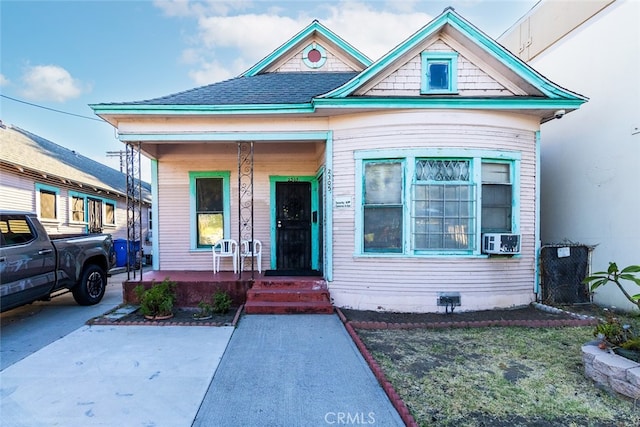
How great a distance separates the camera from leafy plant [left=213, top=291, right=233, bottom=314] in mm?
5785

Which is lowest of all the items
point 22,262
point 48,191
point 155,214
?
point 22,262

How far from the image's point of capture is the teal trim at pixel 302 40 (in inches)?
343

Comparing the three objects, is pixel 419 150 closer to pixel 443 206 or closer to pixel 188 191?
pixel 443 206

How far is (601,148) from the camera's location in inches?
261

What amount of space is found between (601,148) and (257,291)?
727 centimetres

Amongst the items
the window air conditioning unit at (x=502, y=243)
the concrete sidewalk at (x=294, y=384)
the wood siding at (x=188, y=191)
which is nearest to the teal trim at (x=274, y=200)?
the wood siding at (x=188, y=191)

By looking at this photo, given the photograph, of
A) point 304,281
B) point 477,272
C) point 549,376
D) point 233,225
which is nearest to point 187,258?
point 233,225

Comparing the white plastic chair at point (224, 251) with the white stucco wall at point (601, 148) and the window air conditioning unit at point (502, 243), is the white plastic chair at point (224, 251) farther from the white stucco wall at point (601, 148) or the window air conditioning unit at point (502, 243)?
the white stucco wall at point (601, 148)

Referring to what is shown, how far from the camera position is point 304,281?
6246 millimetres

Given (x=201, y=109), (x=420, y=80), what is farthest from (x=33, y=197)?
(x=420, y=80)

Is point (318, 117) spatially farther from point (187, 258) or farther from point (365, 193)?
point (187, 258)

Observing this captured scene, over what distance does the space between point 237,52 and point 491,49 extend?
531 inches

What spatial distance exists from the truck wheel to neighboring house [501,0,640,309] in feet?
32.1

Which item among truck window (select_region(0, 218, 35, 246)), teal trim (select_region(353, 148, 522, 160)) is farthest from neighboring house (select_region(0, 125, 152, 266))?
teal trim (select_region(353, 148, 522, 160))
